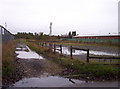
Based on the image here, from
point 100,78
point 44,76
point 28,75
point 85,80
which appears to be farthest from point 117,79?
point 28,75

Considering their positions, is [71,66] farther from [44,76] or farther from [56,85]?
[56,85]

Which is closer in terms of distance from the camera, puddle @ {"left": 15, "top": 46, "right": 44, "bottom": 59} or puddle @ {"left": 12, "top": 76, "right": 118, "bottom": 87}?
puddle @ {"left": 12, "top": 76, "right": 118, "bottom": 87}

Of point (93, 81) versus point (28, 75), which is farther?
point (28, 75)

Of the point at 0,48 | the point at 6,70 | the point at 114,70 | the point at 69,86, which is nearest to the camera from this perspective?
the point at 69,86

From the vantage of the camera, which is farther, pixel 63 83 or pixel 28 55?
pixel 28 55

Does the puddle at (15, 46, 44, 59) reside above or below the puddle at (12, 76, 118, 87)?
above

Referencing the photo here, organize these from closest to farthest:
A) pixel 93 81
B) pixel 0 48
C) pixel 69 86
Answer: pixel 69 86 < pixel 93 81 < pixel 0 48

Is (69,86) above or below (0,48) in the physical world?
below

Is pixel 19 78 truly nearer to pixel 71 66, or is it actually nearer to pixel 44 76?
pixel 44 76

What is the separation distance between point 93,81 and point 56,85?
70.3 inches

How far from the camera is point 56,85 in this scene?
25.4ft

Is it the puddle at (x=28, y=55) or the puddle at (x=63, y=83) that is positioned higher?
the puddle at (x=28, y=55)

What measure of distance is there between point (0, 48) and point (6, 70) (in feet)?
15.8

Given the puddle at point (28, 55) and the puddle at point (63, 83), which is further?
the puddle at point (28, 55)
